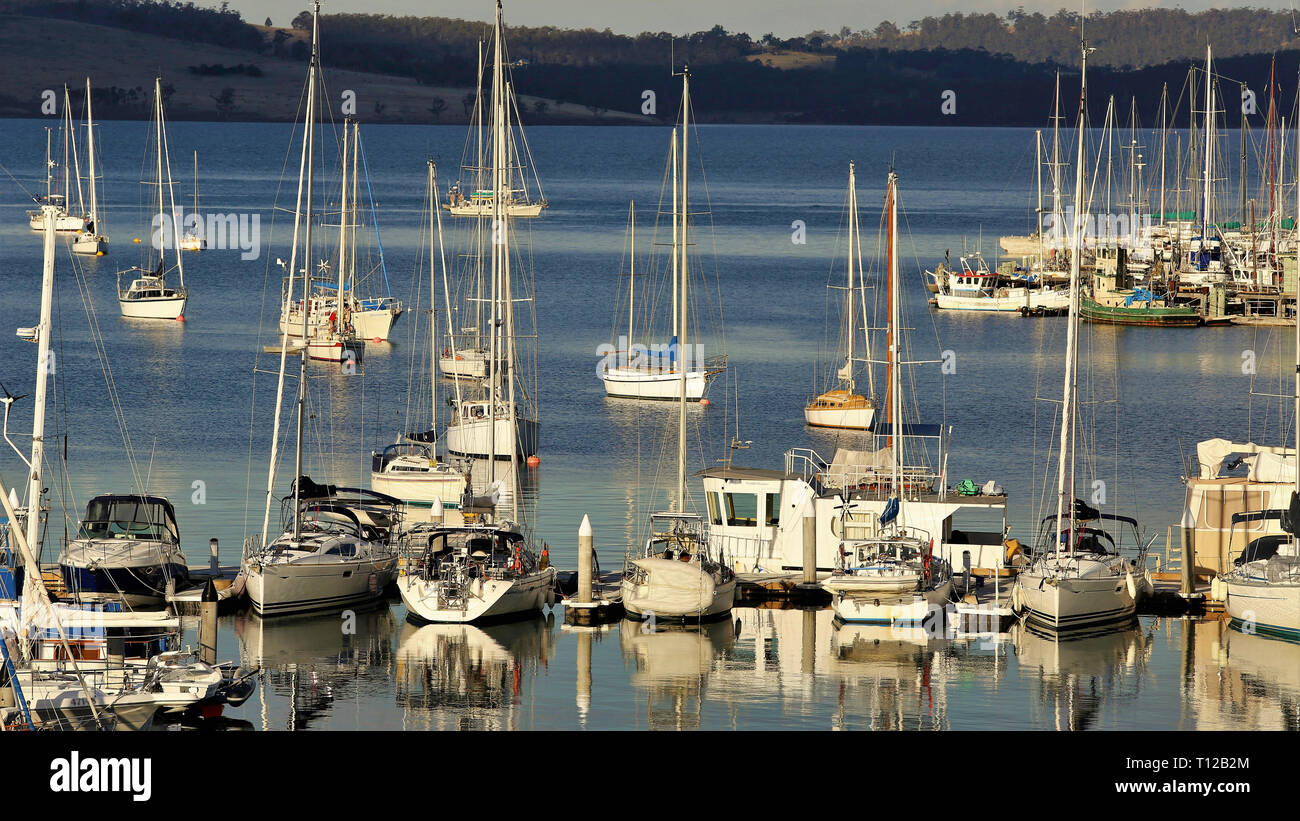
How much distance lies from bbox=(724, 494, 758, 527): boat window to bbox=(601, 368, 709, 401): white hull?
26563 millimetres

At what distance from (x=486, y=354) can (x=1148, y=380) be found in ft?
96.8

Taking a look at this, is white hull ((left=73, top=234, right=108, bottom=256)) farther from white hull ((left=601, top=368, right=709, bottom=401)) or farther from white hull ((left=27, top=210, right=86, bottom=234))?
white hull ((left=601, top=368, right=709, bottom=401))

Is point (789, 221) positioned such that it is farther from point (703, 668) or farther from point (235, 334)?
point (703, 668)

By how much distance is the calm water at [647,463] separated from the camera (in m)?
31.2

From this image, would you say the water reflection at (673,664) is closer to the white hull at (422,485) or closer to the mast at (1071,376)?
the mast at (1071,376)

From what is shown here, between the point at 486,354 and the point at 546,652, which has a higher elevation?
the point at 486,354

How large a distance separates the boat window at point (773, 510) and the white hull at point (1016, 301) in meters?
62.0

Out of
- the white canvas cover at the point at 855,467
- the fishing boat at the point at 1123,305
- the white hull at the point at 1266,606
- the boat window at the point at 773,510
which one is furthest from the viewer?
the fishing boat at the point at 1123,305

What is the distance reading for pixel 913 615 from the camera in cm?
3506

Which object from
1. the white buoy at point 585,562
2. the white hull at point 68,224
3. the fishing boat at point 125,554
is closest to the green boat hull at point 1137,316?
the white hull at point 68,224

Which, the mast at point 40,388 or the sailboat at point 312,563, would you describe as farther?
the sailboat at point 312,563

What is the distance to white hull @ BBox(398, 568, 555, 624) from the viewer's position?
114 feet
